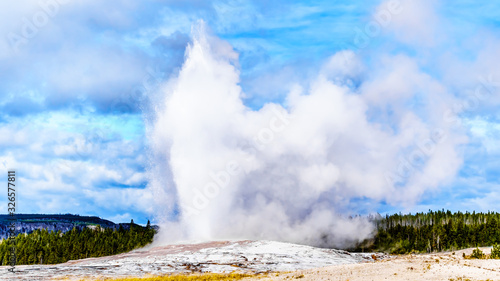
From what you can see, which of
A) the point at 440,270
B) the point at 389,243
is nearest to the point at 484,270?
the point at 440,270

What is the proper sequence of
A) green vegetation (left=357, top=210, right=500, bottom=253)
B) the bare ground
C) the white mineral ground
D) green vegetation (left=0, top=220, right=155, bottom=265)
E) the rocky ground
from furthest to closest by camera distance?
green vegetation (left=357, top=210, right=500, bottom=253)
green vegetation (left=0, top=220, right=155, bottom=265)
the rocky ground
the white mineral ground
the bare ground

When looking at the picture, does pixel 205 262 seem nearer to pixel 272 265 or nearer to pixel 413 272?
pixel 272 265

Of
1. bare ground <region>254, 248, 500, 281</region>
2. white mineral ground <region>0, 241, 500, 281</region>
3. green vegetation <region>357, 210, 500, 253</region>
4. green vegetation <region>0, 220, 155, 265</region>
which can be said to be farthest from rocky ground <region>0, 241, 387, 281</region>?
green vegetation <region>357, 210, 500, 253</region>

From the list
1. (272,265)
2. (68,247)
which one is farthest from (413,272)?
(68,247)

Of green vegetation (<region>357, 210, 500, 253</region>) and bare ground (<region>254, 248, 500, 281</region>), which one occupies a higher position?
green vegetation (<region>357, 210, 500, 253</region>)

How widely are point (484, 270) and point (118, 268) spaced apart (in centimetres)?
5614

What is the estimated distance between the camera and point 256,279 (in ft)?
182

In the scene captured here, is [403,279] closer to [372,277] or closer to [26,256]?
[372,277]

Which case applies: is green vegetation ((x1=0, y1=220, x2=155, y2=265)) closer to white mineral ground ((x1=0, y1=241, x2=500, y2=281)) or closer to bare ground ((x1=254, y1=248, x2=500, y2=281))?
white mineral ground ((x1=0, y1=241, x2=500, y2=281))

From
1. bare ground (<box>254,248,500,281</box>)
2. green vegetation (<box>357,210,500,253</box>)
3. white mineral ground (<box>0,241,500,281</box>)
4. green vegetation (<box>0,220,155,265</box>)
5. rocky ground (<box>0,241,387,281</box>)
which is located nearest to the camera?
bare ground (<box>254,248,500,281</box>)

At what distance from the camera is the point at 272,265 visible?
81000 mm

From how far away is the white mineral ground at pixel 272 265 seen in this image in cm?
4900

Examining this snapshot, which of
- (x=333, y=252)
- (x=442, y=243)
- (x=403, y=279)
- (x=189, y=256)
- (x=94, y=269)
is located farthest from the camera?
(x=442, y=243)

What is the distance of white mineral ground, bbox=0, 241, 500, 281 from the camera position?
161ft
